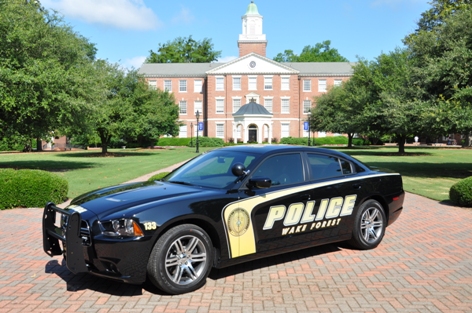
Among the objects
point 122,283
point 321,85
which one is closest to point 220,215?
point 122,283

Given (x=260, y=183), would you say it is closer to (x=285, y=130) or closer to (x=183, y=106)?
(x=285, y=130)

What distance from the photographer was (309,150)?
20.8ft

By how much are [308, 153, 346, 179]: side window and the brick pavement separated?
47.3 inches

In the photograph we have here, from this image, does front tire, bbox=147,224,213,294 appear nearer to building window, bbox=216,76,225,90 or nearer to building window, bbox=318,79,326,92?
building window, bbox=216,76,225,90

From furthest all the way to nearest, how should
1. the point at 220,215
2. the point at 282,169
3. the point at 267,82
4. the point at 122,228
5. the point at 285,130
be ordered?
the point at 285,130
the point at 267,82
the point at 282,169
the point at 220,215
the point at 122,228

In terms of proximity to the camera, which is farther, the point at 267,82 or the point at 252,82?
the point at 267,82

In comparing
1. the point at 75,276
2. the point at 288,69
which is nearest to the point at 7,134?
the point at 75,276

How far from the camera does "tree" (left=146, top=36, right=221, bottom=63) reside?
99.7m

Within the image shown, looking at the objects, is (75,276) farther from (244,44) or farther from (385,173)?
(244,44)

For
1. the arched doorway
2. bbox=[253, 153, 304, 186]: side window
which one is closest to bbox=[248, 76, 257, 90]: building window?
the arched doorway

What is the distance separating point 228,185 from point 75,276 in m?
2.20

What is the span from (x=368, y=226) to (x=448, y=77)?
1358cm

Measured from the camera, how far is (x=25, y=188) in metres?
10.5

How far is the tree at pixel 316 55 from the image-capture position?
110438 millimetres
